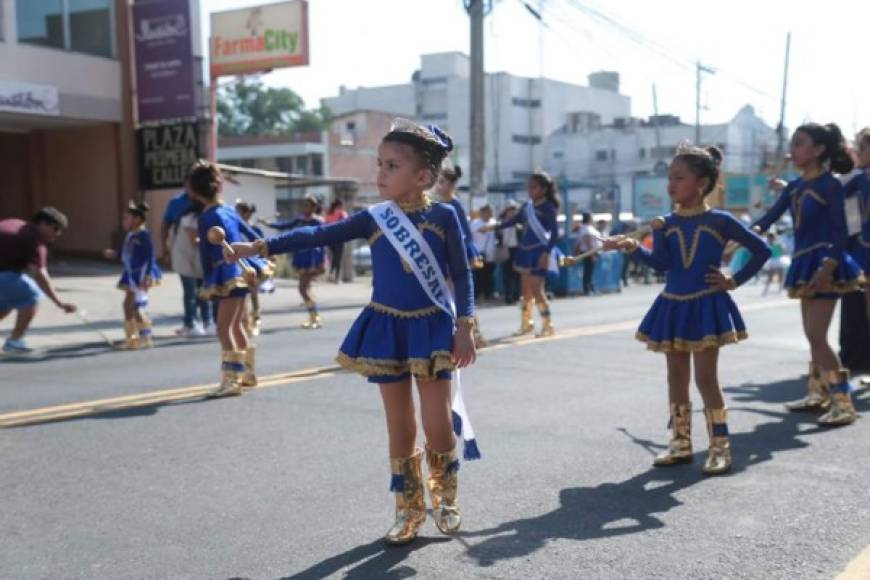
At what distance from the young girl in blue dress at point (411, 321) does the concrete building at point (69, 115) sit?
66.3 feet

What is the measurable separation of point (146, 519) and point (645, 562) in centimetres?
240

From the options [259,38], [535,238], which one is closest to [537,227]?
[535,238]

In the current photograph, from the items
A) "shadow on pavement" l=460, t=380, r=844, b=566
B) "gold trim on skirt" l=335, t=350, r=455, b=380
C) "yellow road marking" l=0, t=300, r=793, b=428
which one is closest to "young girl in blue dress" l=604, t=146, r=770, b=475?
"shadow on pavement" l=460, t=380, r=844, b=566

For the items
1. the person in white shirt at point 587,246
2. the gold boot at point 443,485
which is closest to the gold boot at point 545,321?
the gold boot at point 443,485

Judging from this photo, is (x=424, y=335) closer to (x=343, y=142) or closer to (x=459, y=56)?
(x=343, y=142)

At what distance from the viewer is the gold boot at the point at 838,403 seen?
6848mm

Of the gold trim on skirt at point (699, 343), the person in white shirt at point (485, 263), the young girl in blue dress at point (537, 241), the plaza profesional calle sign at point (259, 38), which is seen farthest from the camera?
the plaza profesional calle sign at point (259, 38)

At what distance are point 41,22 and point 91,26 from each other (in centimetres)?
151

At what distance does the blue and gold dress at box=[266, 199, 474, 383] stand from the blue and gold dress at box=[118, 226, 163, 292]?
822 centimetres

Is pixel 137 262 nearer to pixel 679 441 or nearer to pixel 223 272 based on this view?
pixel 223 272

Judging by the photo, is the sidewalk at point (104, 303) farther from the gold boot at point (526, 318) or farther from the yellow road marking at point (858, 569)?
the yellow road marking at point (858, 569)

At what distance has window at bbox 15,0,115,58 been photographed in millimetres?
23125

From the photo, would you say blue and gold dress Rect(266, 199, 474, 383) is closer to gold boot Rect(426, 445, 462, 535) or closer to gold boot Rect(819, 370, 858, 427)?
gold boot Rect(426, 445, 462, 535)

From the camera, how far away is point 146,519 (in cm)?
474
